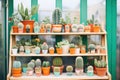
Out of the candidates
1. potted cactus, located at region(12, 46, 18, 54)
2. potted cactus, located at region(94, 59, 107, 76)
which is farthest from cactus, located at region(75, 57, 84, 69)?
potted cactus, located at region(12, 46, 18, 54)

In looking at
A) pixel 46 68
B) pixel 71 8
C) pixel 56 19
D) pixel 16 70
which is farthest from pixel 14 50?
pixel 71 8

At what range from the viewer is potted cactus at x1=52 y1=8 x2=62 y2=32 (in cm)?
406

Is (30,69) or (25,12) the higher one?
(25,12)

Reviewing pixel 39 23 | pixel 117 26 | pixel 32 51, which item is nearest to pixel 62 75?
pixel 32 51

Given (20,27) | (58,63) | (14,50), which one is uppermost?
(20,27)

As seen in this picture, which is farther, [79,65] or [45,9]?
[45,9]

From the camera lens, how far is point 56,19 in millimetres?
A: 4129

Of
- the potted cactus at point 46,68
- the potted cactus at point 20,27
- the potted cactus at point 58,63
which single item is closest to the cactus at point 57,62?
the potted cactus at point 58,63

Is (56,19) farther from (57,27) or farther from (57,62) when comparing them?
(57,62)

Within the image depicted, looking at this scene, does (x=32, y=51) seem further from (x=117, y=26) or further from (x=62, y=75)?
(x=117, y=26)

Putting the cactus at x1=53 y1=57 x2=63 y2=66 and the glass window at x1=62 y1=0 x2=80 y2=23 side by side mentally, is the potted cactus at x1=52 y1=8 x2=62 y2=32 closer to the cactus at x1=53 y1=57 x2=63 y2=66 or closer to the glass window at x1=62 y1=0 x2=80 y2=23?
the glass window at x1=62 y1=0 x2=80 y2=23

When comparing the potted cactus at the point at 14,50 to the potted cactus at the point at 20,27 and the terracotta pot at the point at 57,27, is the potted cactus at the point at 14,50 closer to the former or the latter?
the potted cactus at the point at 20,27

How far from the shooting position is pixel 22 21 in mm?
4102

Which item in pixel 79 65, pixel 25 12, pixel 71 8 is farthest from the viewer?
pixel 71 8
